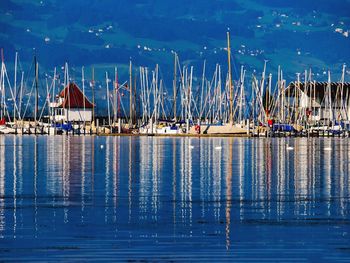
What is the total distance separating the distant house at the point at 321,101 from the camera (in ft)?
441

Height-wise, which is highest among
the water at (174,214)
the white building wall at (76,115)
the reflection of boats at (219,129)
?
the white building wall at (76,115)

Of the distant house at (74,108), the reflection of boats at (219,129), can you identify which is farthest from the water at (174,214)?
the distant house at (74,108)

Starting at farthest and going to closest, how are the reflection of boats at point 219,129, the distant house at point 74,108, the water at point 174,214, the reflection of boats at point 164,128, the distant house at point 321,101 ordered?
the distant house at point 74,108
the distant house at point 321,101
the reflection of boats at point 164,128
the reflection of boats at point 219,129
the water at point 174,214

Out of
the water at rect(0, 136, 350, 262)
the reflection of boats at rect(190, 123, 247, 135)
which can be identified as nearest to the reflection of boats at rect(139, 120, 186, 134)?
the reflection of boats at rect(190, 123, 247, 135)

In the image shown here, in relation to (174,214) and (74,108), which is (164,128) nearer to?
(74,108)

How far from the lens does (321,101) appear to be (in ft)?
499

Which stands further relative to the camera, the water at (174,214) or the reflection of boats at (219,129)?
the reflection of boats at (219,129)

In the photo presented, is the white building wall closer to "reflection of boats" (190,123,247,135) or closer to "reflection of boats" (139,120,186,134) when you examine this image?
"reflection of boats" (139,120,186,134)

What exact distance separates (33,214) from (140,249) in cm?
732

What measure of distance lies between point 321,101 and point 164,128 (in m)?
26.3

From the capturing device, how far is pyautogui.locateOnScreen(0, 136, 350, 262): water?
68.9 feet

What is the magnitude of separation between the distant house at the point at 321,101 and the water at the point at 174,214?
83.5m

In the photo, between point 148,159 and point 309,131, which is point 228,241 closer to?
point 148,159

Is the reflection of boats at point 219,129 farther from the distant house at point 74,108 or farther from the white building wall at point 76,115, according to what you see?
the white building wall at point 76,115
